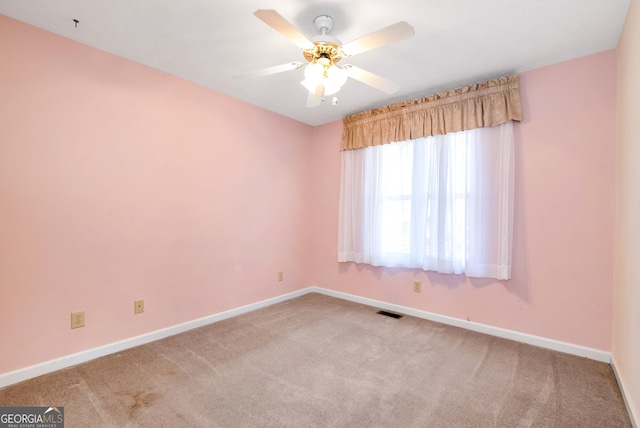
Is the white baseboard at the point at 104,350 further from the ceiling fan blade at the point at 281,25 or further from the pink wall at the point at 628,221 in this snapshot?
the pink wall at the point at 628,221

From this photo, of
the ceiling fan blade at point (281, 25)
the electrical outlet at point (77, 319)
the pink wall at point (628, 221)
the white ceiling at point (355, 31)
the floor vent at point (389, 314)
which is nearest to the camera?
the ceiling fan blade at point (281, 25)

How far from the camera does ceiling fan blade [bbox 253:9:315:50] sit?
1375 millimetres

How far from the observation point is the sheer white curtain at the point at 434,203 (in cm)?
256

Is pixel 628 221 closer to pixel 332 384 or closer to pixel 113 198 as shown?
pixel 332 384

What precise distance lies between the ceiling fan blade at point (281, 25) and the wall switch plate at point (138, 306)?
2.39m

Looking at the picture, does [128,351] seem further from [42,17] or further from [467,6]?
[467,6]

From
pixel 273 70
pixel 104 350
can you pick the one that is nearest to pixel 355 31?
pixel 273 70

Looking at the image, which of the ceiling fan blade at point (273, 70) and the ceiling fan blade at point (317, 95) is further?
the ceiling fan blade at point (317, 95)

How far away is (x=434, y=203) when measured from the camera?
290 centimetres

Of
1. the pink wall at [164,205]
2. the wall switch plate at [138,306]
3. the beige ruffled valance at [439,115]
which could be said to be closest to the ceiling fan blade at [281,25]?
the pink wall at [164,205]

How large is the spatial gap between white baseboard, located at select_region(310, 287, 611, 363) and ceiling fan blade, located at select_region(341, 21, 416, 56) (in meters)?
2.61

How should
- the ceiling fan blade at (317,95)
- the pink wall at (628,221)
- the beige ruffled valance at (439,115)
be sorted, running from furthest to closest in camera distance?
1. the beige ruffled valance at (439,115)
2. the ceiling fan blade at (317,95)
3. the pink wall at (628,221)

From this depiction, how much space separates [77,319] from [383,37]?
113 inches

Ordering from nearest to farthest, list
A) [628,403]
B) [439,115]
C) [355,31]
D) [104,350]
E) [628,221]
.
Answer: [628,403], [628,221], [355,31], [104,350], [439,115]
